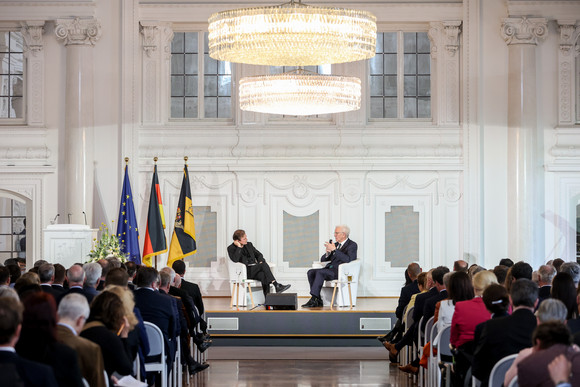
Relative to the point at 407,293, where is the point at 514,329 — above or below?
above

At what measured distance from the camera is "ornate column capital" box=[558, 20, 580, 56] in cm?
1554

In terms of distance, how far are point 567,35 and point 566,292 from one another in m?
9.99

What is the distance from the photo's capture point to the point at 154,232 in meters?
14.8

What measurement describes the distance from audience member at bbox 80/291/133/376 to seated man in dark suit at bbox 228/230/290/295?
8442 millimetres

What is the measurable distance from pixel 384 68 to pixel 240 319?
5.90m

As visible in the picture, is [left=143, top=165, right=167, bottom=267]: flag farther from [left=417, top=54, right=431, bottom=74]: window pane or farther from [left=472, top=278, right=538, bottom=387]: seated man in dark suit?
[left=472, top=278, right=538, bottom=387]: seated man in dark suit

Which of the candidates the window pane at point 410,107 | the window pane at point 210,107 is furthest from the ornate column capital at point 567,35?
the window pane at point 210,107

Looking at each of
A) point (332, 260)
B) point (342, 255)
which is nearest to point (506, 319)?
point (342, 255)

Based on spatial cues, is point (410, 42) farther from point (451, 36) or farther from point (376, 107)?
point (376, 107)

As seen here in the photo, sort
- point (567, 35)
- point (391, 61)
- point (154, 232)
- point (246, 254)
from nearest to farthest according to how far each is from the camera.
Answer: point (246, 254) < point (154, 232) < point (567, 35) < point (391, 61)

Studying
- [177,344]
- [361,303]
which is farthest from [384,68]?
[177,344]

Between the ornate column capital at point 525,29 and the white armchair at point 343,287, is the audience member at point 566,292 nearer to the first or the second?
the white armchair at point 343,287

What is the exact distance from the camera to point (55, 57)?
15.7m

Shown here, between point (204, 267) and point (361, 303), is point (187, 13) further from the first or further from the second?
point (361, 303)
